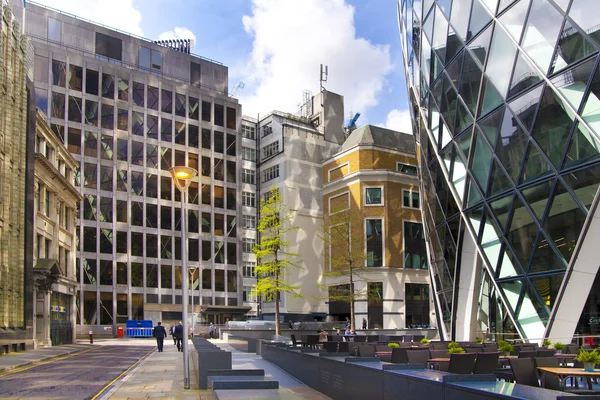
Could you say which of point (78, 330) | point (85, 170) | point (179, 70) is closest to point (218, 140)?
point (179, 70)

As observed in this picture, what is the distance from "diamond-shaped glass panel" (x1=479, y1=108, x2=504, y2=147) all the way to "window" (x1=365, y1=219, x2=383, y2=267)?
150 ft

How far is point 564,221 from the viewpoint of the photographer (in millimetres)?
23875

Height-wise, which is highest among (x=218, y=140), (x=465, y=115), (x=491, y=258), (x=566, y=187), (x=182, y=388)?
(x=218, y=140)

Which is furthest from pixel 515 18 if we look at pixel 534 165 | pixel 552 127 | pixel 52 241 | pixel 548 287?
pixel 52 241

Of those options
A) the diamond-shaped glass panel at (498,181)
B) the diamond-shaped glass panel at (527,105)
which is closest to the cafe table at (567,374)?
the diamond-shaped glass panel at (527,105)

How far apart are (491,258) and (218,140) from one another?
65074mm

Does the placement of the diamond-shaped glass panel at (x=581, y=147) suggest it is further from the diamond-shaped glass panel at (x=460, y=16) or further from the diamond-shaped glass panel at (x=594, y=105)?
the diamond-shaped glass panel at (x=460, y=16)

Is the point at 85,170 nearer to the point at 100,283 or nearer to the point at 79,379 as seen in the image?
the point at 100,283

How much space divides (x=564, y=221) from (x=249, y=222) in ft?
239

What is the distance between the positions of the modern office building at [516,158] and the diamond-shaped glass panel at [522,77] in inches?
2.1

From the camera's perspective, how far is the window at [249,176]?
93.8 meters

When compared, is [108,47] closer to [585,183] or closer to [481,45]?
[481,45]

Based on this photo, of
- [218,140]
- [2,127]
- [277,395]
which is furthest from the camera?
[218,140]

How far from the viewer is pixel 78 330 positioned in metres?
71.9
